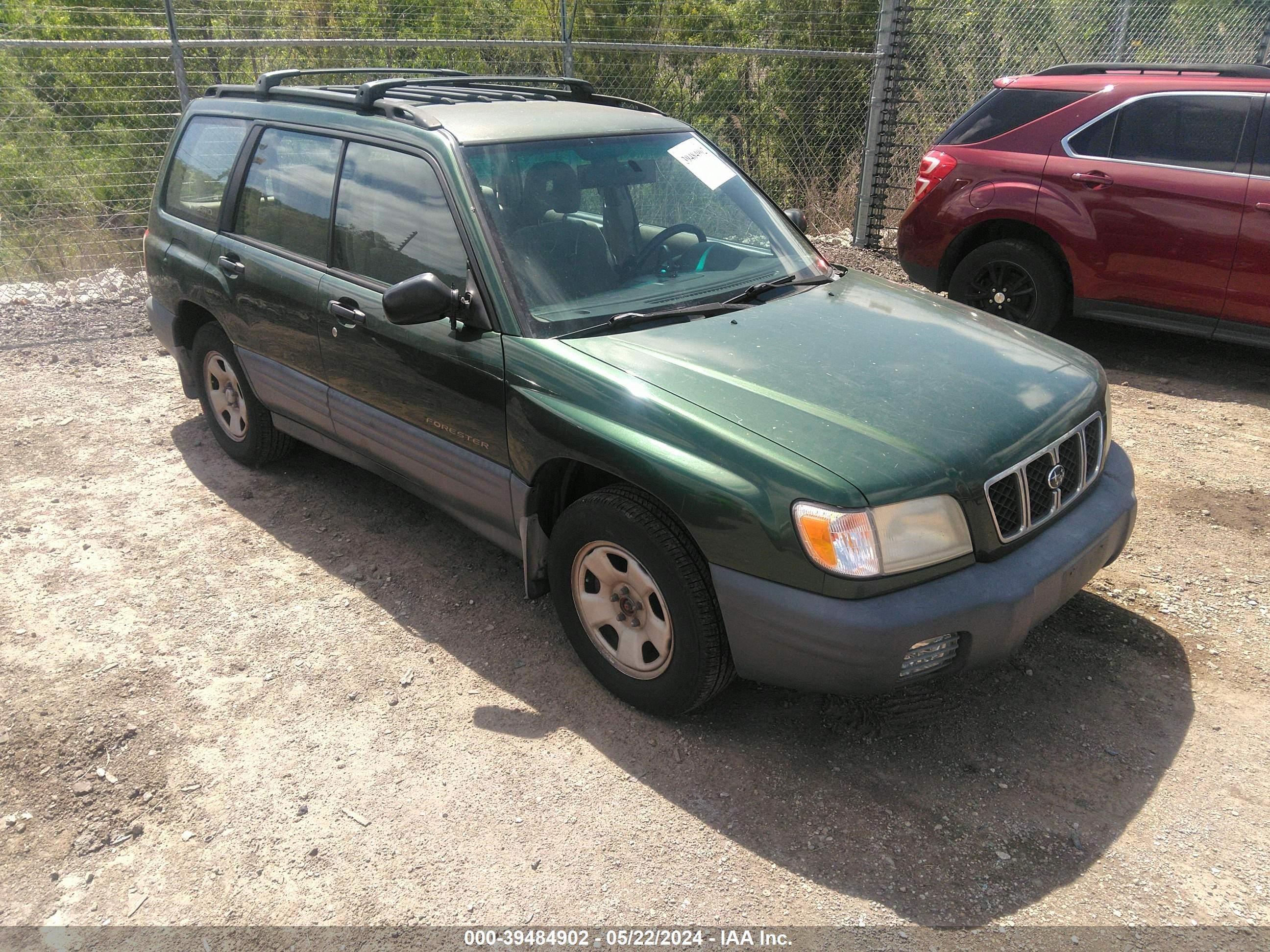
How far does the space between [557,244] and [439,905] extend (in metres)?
2.21

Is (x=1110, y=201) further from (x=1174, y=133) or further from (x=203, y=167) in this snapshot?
(x=203, y=167)

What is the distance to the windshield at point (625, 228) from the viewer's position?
3537 millimetres

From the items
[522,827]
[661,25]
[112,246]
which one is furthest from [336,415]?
[661,25]

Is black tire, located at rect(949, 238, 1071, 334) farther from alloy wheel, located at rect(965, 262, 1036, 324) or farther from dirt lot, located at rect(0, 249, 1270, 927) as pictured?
dirt lot, located at rect(0, 249, 1270, 927)

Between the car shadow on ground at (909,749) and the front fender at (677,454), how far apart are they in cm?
72

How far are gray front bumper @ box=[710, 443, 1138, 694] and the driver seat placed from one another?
122 centimetres

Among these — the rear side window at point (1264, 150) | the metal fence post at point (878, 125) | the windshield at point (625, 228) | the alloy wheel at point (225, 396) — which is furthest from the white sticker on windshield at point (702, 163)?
the metal fence post at point (878, 125)

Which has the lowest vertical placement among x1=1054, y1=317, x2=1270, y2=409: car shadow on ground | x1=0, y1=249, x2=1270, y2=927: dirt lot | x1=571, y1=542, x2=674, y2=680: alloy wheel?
x1=0, y1=249, x2=1270, y2=927: dirt lot

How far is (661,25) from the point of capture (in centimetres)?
1130

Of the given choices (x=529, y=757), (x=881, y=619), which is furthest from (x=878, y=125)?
(x=529, y=757)

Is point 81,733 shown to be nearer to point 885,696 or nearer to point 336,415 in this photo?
point 336,415

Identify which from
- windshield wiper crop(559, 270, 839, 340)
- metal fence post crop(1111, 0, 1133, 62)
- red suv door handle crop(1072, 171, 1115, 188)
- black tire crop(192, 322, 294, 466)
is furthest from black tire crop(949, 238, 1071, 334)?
metal fence post crop(1111, 0, 1133, 62)

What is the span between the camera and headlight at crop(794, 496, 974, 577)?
107 inches

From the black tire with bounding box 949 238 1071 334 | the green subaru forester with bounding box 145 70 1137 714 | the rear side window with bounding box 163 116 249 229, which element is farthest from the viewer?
the black tire with bounding box 949 238 1071 334
